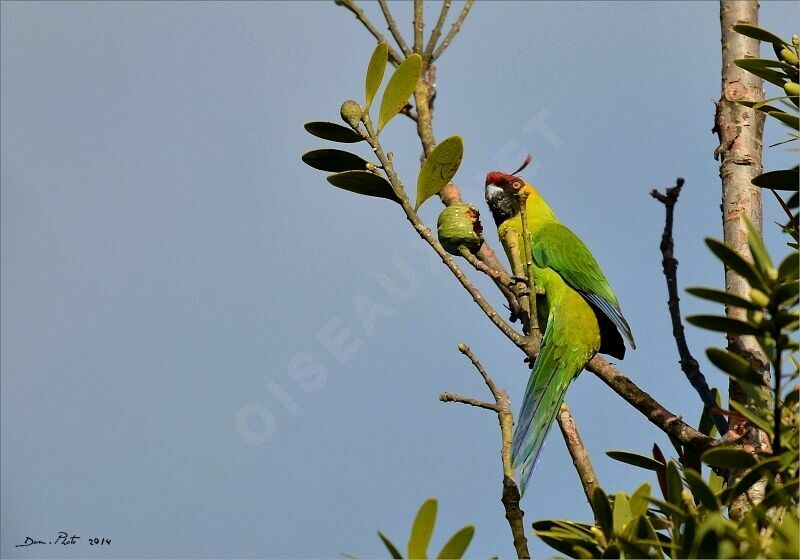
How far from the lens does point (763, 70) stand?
2.14 m

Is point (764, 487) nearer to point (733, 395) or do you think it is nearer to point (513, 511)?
point (733, 395)

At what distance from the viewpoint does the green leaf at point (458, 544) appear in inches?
55.7

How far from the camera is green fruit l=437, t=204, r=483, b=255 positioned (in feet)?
7.80

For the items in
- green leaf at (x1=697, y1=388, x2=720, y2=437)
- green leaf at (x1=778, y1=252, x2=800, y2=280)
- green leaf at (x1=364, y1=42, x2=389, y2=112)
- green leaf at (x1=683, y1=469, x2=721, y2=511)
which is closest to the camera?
green leaf at (x1=778, y1=252, x2=800, y2=280)

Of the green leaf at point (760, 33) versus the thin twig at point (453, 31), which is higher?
the thin twig at point (453, 31)

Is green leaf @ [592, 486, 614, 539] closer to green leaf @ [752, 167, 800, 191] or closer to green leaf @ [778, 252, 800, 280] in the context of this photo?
green leaf @ [778, 252, 800, 280]

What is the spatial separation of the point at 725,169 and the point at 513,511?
1449 millimetres

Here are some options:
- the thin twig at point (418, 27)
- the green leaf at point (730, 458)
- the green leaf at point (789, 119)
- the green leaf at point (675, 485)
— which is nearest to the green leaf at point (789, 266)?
the green leaf at point (730, 458)

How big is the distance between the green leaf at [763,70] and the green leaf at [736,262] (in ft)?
3.37

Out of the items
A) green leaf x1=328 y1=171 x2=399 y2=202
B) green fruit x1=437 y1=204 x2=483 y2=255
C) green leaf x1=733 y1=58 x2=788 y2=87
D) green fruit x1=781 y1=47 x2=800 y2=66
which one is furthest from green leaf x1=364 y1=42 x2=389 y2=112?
green fruit x1=781 y1=47 x2=800 y2=66

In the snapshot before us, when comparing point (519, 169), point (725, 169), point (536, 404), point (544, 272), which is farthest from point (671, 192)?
point (519, 169)

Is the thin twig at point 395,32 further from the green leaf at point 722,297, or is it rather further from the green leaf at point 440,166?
the green leaf at point 722,297

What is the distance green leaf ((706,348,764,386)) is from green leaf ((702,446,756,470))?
0.13m

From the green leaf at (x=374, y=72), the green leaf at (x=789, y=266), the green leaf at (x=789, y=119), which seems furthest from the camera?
the green leaf at (x=374, y=72)
